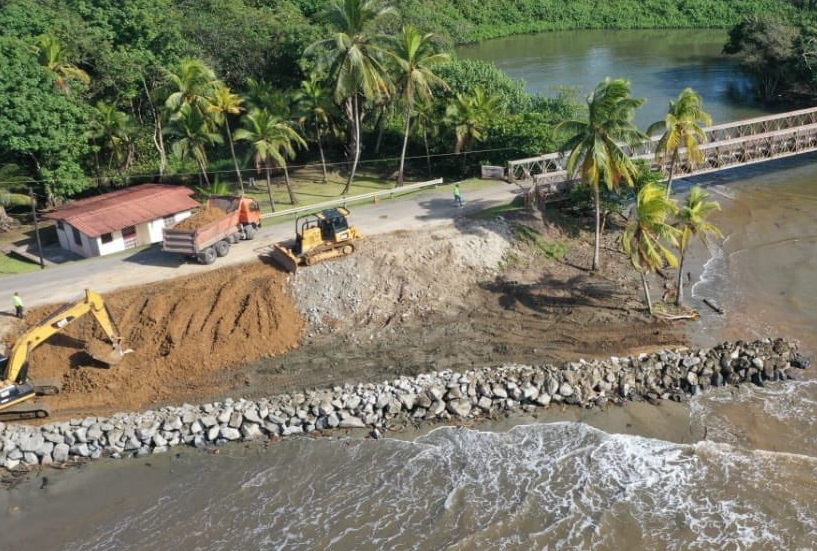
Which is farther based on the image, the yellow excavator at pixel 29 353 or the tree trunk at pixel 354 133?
the tree trunk at pixel 354 133

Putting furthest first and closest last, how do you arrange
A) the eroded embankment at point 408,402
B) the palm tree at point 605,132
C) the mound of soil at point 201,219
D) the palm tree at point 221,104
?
the palm tree at point 221,104 < the mound of soil at point 201,219 < the palm tree at point 605,132 < the eroded embankment at point 408,402

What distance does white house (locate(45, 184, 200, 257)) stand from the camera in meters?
37.4

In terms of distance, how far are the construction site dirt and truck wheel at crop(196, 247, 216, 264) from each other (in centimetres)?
76

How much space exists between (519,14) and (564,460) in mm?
96666

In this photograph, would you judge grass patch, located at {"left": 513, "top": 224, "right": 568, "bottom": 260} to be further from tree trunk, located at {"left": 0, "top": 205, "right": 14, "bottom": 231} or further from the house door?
tree trunk, located at {"left": 0, "top": 205, "right": 14, "bottom": 231}

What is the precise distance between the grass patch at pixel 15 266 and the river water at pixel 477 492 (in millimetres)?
15486

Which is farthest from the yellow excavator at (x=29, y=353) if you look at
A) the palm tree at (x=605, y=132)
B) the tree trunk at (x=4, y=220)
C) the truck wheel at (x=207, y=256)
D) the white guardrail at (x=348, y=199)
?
the palm tree at (x=605, y=132)

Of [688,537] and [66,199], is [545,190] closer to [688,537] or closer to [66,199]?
[688,537]

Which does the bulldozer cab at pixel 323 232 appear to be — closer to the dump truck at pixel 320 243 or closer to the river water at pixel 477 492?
the dump truck at pixel 320 243

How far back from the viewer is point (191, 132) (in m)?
43.9

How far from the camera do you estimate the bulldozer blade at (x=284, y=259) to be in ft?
112

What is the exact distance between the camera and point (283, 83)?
54.8 metres

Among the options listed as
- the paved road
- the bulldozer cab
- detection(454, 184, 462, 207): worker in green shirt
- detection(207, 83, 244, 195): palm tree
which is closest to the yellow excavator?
the paved road

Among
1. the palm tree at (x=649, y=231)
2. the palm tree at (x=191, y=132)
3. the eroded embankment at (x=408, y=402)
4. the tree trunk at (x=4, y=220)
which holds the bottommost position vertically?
the eroded embankment at (x=408, y=402)
